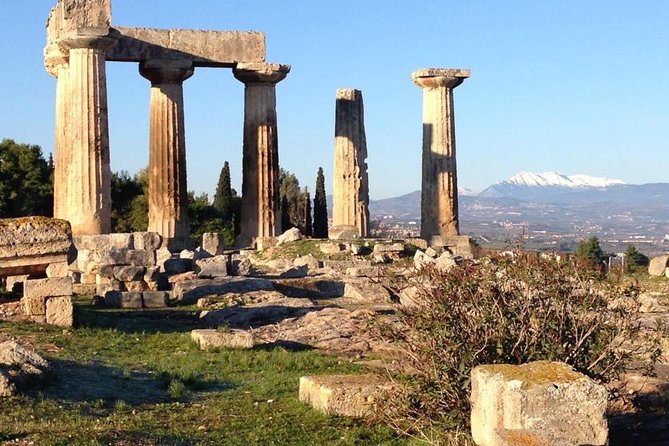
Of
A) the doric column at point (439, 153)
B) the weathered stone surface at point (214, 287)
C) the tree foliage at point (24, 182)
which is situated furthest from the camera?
the tree foliage at point (24, 182)

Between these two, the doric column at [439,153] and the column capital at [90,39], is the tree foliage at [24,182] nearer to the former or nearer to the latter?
the doric column at [439,153]

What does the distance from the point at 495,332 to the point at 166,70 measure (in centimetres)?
2628

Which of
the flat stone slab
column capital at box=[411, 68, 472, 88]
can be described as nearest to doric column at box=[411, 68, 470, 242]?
column capital at box=[411, 68, 472, 88]

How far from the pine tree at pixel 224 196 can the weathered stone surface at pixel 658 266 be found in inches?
1357

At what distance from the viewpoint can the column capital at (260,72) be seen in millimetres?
36906

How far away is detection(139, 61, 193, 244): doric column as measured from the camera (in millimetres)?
36531

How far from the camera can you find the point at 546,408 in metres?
9.71

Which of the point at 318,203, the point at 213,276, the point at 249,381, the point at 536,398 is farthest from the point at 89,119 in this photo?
the point at 318,203

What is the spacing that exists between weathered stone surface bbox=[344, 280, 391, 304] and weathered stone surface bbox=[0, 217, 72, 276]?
779 cm

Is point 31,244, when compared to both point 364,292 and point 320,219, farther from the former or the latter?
point 320,219

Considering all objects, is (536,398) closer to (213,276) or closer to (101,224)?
(213,276)

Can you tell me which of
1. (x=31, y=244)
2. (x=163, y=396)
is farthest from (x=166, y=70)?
(x=163, y=396)

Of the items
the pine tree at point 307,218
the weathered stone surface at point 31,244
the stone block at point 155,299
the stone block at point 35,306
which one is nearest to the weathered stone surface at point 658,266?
the stone block at point 155,299

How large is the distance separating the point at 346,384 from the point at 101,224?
20980 millimetres
